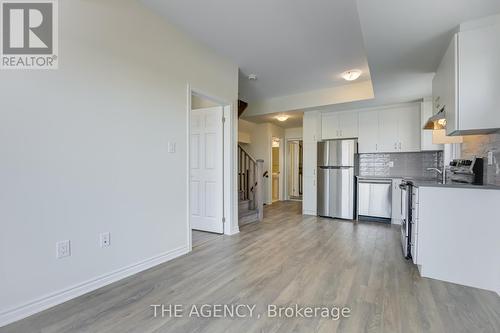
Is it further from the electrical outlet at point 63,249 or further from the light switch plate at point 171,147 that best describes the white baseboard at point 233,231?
the electrical outlet at point 63,249

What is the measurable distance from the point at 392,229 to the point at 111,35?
15.7ft

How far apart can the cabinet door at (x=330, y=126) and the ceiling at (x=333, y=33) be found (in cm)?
131

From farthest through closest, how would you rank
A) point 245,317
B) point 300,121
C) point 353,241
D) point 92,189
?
point 300,121 → point 353,241 → point 92,189 → point 245,317

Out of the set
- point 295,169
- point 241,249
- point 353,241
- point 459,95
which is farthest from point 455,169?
point 295,169

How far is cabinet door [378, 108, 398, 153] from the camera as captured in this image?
4.73 meters

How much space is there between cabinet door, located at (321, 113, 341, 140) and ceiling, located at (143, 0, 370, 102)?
121 cm

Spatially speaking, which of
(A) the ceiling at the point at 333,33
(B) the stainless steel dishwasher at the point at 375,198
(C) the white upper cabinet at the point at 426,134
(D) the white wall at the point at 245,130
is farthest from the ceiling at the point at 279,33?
(D) the white wall at the point at 245,130

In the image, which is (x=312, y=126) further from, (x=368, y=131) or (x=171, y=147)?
(x=171, y=147)

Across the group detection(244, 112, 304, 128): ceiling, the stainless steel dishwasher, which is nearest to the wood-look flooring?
the stainless steel dishwasher

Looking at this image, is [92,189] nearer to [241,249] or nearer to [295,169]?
[241,249]

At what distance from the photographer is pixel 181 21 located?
8.81ft

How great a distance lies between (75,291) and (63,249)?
374mm

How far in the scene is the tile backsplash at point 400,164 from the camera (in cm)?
464

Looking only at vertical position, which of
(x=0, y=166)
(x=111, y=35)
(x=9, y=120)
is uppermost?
(x=111, y=35)
